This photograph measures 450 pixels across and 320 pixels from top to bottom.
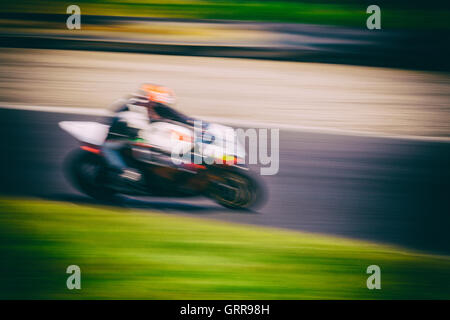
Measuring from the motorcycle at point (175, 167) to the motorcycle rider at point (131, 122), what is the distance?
0.06m

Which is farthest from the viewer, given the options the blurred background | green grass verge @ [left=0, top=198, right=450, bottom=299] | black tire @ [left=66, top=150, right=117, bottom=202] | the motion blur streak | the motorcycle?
the motion blur streak

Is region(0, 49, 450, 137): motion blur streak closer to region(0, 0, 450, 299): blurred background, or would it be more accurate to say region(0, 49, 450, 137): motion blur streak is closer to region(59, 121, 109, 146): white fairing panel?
region(0, 0, 450, 299): blurred background

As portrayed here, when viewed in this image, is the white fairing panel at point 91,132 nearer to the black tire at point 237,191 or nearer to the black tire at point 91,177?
the black tire at point 91,177

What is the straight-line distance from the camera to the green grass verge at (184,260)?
455 centimetres

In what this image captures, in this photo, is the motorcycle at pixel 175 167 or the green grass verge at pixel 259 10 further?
the green grass verge at pixel 259 10

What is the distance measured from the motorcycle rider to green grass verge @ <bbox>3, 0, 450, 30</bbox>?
397 centimetres

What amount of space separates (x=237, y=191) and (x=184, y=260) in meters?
0.96

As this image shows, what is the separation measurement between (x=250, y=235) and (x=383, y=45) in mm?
4890

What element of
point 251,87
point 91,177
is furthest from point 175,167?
point 251,87

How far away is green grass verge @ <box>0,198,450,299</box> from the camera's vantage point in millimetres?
4555

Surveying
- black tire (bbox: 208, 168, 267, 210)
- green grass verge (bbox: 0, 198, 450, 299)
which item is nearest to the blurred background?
green grass verge (bbox: 0, 198, 450, 299)

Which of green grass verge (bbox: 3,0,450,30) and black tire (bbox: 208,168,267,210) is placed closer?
black tire (bbox: 208,168,267,210)

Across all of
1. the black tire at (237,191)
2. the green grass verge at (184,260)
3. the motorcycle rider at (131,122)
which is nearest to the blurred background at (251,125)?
the green grass verge at (184,260)
